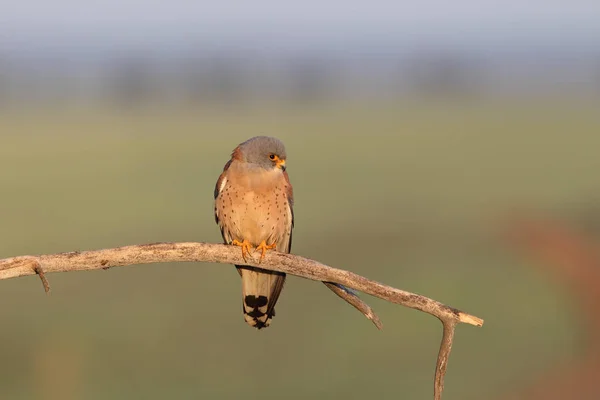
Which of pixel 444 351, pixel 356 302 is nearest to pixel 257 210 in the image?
pixel 356 302

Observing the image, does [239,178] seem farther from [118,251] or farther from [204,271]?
[204,271]

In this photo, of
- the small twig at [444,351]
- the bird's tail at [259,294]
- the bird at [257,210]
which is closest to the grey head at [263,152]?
the bird at [257,210]

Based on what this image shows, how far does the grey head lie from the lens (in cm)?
629

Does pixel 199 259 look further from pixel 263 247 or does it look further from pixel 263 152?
pixel 263 152

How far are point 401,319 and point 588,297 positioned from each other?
620 cm

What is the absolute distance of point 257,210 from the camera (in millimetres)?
6289

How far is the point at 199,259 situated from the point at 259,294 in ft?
3.95

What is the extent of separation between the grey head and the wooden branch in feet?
3.49

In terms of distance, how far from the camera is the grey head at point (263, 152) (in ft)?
20.6

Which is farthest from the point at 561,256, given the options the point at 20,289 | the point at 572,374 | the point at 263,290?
the point at 263,290

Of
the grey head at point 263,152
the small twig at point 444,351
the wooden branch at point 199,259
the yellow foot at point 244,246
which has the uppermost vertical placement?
the grey head at point 263,152

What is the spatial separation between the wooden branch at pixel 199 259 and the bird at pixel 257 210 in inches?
35.4

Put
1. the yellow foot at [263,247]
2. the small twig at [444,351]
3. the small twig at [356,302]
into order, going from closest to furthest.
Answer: the small twig at [444,351], the small twig at [356,302], the yellow foot at [263,247]

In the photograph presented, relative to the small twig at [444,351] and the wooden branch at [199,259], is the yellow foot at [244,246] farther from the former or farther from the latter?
the small twig at [444,351]
